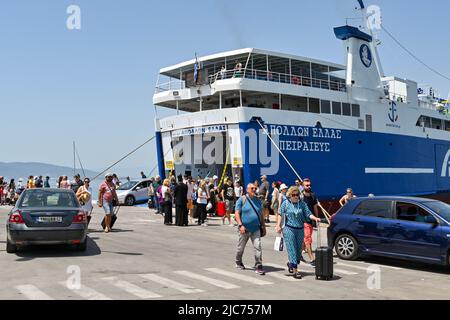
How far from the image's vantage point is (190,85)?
24.6 metres

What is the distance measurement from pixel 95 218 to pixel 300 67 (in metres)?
13.2

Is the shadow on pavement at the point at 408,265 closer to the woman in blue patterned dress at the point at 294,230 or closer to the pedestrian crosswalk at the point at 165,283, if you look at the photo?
the pedestrian crosswalk at the point at 165,283

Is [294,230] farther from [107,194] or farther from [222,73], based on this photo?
[222,73]

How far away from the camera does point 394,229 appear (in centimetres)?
973

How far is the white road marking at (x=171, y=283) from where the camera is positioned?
7179 millimetres

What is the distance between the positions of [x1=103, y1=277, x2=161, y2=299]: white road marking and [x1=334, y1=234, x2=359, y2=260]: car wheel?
5.12 m

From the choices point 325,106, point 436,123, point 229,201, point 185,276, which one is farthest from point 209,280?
point 436,123

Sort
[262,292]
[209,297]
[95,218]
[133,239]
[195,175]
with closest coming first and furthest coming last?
[209,297] < [262,292] < [133,239] < [95,218] < [195,175]

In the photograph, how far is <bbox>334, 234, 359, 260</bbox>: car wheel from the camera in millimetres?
10484

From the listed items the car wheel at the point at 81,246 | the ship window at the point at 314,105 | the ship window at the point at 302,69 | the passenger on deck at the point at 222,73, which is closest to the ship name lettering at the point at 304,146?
the ship window at the point at 314,105

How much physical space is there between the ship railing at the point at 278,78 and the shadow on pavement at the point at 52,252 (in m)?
13.1

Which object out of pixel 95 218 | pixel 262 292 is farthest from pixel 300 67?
pixel 262 292

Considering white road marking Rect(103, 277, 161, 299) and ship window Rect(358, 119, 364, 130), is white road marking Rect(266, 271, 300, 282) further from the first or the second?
ship window Rect(358, 119, 364, 130)

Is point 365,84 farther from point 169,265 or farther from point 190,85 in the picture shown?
point 169,265
